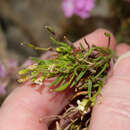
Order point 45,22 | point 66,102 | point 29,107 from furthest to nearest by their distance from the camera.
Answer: point 45,22 → point 66,102 → point 29,107

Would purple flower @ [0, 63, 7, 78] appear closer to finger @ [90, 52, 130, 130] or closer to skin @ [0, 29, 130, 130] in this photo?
skin @ [0, 29, 130, 130]

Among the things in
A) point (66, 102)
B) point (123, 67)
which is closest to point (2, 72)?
point (66, 102)

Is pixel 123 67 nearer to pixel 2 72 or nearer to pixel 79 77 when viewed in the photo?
pixel 79 77

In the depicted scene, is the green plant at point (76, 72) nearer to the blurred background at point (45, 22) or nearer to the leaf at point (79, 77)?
the leaf at point (79, 77)

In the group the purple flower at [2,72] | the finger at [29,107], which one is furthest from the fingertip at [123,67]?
the purple flower at [2,72]

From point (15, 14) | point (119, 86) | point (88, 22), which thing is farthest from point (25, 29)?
point (119, 86)

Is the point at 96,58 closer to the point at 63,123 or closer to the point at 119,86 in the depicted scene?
the point at 119,86
